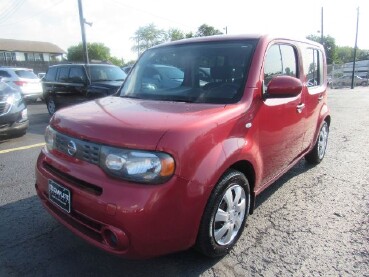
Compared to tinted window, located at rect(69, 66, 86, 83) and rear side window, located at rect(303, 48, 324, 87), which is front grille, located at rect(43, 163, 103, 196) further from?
tinted window, located at rect(69, 66, 86, 83)

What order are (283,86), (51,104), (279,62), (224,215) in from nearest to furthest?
(224,215)
(283,86)
(279,62)
(51,104)

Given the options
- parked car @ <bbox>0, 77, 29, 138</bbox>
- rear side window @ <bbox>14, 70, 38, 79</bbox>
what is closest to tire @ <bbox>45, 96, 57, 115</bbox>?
parked car @ <bbox>0, 77, 29, 138</bbox>

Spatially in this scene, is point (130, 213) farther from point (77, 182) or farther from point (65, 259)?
point (65, 259)

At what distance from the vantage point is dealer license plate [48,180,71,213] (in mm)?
2387

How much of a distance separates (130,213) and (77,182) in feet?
1.82

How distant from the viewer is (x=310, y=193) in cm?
406

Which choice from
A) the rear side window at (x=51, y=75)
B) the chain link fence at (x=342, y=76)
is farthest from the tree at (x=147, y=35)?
the rear side window at (x=51, y=75)

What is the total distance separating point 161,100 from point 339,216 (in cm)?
222

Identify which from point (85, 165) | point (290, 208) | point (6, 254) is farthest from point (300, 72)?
point (6, 254)

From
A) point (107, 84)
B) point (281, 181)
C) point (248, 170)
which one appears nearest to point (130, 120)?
point (248, 170)

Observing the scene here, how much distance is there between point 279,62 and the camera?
3430 millimetres

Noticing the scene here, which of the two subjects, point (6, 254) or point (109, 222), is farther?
point (6, 254)

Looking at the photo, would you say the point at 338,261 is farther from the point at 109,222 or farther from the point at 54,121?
the point at 54,121

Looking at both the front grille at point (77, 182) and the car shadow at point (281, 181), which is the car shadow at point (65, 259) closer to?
the front grille at point (77, 182)
